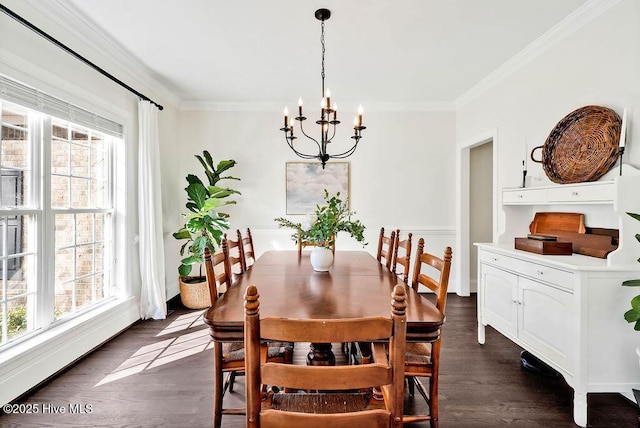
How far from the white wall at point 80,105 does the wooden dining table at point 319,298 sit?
1.51m

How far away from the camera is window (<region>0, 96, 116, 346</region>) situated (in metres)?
2.20

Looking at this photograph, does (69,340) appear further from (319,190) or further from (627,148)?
(627,148)

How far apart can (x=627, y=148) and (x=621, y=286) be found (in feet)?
3.07

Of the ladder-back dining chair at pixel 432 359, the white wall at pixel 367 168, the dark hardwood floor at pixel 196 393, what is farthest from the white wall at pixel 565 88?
the ladder-back dining chair at pixel 432 359

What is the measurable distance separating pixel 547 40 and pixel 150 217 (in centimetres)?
416

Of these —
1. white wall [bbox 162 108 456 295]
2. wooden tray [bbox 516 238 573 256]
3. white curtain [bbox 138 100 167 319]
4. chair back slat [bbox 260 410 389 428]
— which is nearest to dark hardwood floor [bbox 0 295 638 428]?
Answer: white curtain [bbox 138 100 167 319]

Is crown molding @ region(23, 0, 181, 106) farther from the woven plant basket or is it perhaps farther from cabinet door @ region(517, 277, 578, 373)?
cabinet door @ region(517, 277, 578, 373)

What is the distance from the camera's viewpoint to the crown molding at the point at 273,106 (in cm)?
462

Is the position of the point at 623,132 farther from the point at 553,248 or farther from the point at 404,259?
the point at 404,259

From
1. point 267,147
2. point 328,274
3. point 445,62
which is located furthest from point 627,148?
point 267,147

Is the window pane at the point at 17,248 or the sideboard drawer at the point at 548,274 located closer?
the sideboard drawer at the point at 548,274

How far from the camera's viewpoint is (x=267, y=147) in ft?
15.3

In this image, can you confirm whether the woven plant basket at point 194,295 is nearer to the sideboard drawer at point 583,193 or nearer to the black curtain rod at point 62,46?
the black curtain rod at point 62,46

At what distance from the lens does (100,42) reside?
282cm
